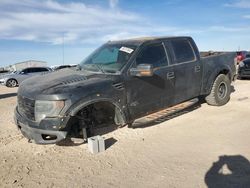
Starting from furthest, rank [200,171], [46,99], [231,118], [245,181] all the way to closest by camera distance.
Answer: [231,118]
[46,99]
[200,171]
[245,181]

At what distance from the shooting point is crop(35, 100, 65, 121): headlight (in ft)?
13.9

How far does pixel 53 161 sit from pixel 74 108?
979 millimetres

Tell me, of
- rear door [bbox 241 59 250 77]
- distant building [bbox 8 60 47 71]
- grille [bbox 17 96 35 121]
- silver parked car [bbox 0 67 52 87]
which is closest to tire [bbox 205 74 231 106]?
grille [bbox 17 96 35 121]

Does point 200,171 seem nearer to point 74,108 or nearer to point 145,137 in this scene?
point 145,137

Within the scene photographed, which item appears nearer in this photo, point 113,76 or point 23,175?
point 23,175

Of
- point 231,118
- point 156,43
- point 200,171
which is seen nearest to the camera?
point 200,171

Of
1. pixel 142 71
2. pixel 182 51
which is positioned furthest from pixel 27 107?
pixel 182 51

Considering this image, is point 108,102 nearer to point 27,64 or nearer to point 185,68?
point 185,68

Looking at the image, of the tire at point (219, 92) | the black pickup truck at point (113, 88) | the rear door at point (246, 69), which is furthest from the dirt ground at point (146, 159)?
the rear door at point (246, 69)

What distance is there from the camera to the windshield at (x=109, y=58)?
5188mm

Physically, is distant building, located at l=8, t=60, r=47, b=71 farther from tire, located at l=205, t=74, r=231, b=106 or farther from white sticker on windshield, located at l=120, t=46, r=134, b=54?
white sticker on windshield, located at l=120, t=46, r=134, b=54

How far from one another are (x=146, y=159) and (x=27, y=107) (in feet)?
7.18

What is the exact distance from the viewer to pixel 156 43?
573 centimetres

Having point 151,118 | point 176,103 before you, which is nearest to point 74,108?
point 151,118
